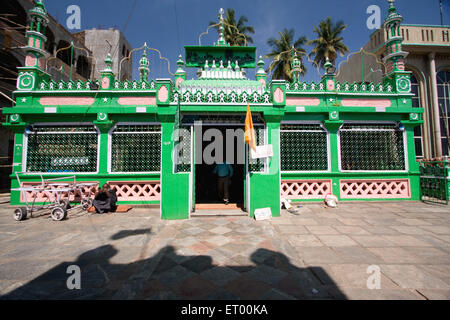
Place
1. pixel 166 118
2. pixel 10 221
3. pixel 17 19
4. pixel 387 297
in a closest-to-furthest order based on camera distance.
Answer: pixel 387 297 < pixel 10 221 < pixel 166 118 < pixel 17 19

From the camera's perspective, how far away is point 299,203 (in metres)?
7.89

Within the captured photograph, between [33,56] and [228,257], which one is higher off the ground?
[33,56]

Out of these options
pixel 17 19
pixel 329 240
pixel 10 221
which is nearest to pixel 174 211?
pixel 329 240

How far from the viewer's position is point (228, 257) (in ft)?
11.4

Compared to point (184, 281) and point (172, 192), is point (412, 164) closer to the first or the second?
point (172, 192)

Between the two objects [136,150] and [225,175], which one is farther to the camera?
[136,150]

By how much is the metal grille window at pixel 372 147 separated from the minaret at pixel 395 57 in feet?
6.15

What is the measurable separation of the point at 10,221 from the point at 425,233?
437 inches

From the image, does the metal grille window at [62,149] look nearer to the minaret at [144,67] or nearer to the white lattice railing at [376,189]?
the minaret at [144,67]

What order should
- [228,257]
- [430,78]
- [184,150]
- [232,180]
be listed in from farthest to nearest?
1. [430,78]
2. [232,180]
3. [184,150]
4. [228,257]

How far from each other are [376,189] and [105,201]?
416 inches

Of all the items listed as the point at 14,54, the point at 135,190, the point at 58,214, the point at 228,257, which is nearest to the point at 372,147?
the point at 228,257

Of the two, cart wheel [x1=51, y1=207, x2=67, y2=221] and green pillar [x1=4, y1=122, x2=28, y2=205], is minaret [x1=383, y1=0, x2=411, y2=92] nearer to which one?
cart wheel [x1=51, y1=207, x2=67, y2=221]

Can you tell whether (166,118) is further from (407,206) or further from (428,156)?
(428,156)
